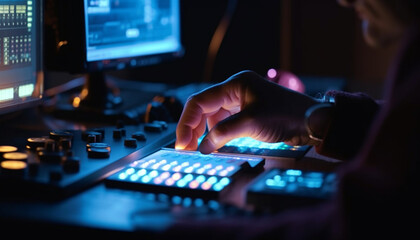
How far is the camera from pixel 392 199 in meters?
0.61

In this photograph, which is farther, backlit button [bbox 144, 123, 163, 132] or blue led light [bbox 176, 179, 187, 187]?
backlit button [bbox 144, 123, 163, 132]

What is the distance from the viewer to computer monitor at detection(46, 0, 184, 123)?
142cm

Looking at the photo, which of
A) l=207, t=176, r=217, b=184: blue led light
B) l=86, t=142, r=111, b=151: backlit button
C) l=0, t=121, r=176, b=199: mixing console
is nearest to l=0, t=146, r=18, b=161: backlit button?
l=0, t=121, r=176, b=199: mixing console

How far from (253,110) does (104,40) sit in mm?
572

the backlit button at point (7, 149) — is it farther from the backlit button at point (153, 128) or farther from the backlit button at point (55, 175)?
the backlit button at point (153, 128)

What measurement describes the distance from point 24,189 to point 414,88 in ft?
1.76

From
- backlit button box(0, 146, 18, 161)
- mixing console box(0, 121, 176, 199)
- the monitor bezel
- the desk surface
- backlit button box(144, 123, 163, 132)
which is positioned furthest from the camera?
the monitor bezel

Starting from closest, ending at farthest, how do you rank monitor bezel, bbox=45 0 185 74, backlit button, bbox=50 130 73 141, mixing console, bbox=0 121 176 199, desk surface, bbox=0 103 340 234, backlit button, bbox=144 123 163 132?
desk surface, bbox=0 103 340 234, mixing console, bbox=0 121 176 199, backlit button, bbox=50 130 73 141, backlit button, bbox=144 123 163 132, monitor bezel, bbox=45 0 185 74

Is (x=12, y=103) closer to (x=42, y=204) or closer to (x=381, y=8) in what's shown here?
(x=42, y=204)

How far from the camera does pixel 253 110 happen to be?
110 centimetres

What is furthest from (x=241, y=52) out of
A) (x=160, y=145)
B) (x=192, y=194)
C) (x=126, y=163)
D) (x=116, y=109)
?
(x=192, y=194)

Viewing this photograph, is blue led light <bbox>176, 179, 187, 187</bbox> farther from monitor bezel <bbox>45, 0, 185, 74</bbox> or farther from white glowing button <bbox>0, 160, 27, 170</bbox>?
monitor bezel <bbox>45, 0, 185, 74</bbox>

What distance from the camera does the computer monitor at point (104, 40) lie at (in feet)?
4.66

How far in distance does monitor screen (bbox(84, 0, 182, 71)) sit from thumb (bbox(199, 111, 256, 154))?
0.51 metres
